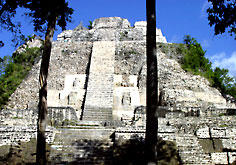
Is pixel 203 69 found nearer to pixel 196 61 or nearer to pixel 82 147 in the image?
pixel 196 61

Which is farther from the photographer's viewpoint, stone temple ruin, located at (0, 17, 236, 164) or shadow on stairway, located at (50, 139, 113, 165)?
stone temple ruin, located at (0, 17, 236, 164)

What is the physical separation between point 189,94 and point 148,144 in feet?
26.0

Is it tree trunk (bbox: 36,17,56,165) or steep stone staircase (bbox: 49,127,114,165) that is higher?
tree trunk (bbox: 36,17,56,165)

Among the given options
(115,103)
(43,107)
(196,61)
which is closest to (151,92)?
(43,107)

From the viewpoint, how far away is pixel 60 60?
1491 cm

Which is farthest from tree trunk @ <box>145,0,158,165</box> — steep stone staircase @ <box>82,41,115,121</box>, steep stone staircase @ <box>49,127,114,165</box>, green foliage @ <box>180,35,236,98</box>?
green foliage @ <box>180,35,236,98</box>

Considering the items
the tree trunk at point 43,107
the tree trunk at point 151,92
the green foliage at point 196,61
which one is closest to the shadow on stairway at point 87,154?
the tree trunk at point 43,107

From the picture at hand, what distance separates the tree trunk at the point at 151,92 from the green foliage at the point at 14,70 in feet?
33.5

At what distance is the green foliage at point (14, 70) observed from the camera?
13238 millimetres

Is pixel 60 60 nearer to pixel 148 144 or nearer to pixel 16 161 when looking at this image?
pixel 16 161

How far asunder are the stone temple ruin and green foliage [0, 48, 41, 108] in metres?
0.73

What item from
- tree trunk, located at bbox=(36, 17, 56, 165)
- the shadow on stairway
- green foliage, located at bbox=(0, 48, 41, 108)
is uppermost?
green foliage, located at bbox=(0, 48, 41, 108)

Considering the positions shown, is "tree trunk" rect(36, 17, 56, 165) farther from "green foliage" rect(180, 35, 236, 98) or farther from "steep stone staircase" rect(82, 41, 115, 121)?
"green foliage" rect(180, 35, 236, 98)

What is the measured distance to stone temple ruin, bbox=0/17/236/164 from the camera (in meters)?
6.20
